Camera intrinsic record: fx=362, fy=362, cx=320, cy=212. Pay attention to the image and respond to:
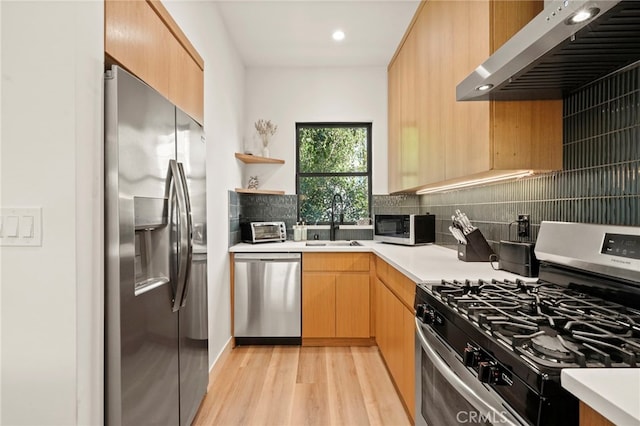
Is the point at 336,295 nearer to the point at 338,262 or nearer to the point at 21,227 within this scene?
the point at 338,262

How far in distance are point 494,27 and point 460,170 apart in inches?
27.9

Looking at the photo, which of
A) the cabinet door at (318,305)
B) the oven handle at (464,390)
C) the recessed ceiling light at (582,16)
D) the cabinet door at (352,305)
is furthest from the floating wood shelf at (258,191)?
the recessed ceiling light at (582,16)

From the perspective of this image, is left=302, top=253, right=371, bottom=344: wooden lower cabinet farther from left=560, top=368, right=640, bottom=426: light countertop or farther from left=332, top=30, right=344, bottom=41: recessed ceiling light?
left=560, top=368, right=640, bottom=426: light countertop

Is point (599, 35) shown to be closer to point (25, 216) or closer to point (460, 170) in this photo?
point (460, 170)

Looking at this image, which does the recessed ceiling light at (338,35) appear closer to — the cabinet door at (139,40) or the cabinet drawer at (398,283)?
the cabinet door at (139,40)

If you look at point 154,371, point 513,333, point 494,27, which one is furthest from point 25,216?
point 494,27

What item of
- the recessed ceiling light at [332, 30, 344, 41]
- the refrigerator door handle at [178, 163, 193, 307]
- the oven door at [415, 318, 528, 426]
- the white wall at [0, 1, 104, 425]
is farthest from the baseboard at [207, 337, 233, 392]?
the recessed ceiling light at [332, 30, 344, 41]

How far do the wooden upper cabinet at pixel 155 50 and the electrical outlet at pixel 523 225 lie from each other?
1975mm

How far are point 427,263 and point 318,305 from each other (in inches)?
55.6

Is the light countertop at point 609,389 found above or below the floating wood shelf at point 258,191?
below

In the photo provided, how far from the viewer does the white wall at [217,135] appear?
8.28ft

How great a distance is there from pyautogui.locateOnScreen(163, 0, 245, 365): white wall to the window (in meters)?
0.90

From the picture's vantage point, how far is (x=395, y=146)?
3545 mm

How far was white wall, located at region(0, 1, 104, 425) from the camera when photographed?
1.17m
